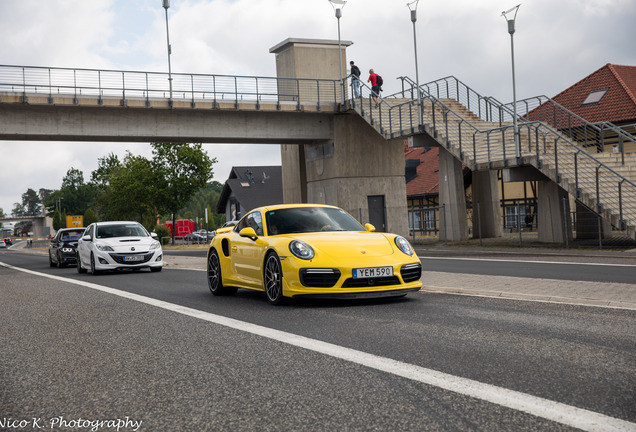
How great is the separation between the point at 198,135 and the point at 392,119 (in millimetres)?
8884

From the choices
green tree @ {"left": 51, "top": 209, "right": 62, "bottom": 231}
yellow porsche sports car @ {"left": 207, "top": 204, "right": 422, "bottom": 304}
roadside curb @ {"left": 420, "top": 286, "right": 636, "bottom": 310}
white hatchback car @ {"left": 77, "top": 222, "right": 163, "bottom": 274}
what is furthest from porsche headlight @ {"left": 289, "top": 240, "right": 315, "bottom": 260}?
green tree @ {"left": 51, "top": 209, "right": 62, "bottom": 231}

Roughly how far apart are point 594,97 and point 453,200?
42.6ft

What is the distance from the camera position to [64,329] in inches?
324

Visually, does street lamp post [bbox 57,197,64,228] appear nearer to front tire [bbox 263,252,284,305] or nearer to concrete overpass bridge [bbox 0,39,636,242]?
concrete overpass bridge [bbox 0,39,636,242]

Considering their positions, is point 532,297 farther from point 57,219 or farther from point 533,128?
point 57,219

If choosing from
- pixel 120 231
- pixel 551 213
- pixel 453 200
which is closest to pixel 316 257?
pixel 120 231

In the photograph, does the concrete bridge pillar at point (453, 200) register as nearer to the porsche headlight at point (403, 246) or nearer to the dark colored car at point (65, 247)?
the dark colored car at point (65, 247)

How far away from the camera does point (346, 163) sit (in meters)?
38.2

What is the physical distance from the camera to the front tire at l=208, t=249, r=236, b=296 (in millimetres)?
11594

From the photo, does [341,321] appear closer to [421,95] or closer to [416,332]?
[416,332]

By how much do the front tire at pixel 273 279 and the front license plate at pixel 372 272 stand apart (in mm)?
976

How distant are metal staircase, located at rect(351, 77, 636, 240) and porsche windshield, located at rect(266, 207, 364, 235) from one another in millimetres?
12650

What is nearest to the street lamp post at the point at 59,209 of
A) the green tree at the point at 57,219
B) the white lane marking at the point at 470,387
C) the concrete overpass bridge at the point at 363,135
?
the green tree at the point at 57,219

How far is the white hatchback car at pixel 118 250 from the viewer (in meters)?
19.1
